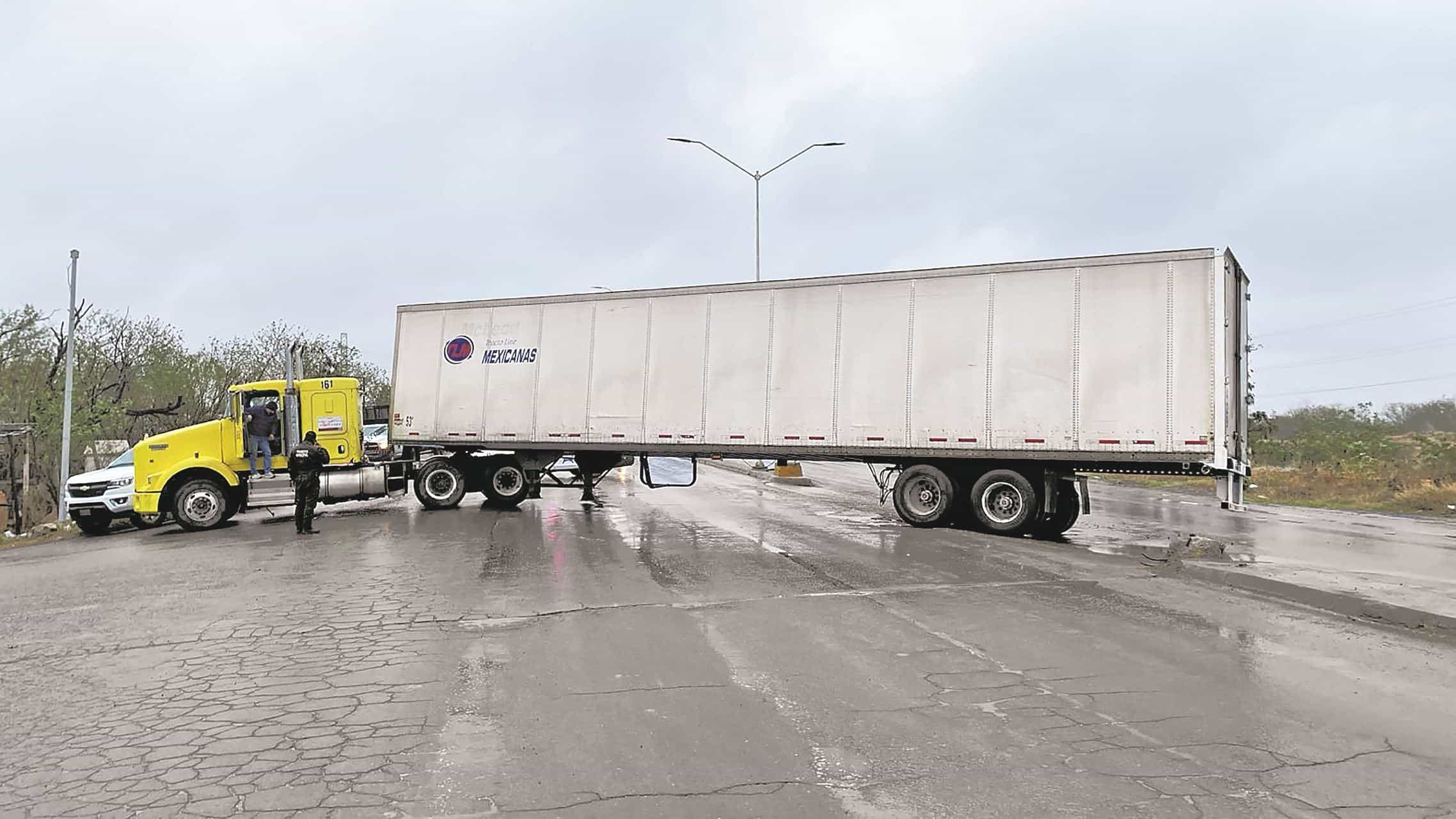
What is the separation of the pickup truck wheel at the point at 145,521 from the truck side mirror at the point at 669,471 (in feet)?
28.9

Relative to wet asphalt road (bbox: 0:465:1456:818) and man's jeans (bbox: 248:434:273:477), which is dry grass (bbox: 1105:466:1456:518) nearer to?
wet asphalt road (bbox: 0:465:1456:818)

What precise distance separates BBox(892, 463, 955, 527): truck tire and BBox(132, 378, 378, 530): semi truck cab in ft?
33.0

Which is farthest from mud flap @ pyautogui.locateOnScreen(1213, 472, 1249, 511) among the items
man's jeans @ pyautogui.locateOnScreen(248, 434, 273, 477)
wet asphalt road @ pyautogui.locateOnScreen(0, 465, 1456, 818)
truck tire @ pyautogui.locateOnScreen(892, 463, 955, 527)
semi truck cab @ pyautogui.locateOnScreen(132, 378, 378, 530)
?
man's jeans @ pyautogui.locateOnScreen(248, 434, 273, 477)

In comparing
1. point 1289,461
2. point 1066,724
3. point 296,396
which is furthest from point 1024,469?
point 1289,461

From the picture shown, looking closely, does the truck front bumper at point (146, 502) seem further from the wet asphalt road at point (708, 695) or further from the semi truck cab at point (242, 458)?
the wet asphalt road at point (708, 695)

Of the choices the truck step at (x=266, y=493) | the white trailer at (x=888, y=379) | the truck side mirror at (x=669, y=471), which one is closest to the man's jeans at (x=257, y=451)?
the truck step at (x=266, y=493)

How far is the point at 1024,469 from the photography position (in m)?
→ 14.5

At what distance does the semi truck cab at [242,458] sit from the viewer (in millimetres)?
16344

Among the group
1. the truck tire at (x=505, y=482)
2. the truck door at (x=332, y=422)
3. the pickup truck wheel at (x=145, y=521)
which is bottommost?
the pickup truck wheel at (x=145, y=521)

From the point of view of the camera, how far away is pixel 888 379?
14930 mm

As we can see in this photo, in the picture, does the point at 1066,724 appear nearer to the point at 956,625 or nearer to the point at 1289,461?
the point at 956,625

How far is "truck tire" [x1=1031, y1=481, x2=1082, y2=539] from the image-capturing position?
47.9 feet

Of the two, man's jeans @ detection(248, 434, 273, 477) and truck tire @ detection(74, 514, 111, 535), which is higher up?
man's jeans @ detection(248, 434, 273, 477)

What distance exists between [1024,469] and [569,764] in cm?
1139
